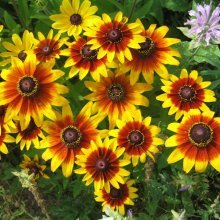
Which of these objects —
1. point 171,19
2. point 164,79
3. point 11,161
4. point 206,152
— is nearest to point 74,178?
point 11,161

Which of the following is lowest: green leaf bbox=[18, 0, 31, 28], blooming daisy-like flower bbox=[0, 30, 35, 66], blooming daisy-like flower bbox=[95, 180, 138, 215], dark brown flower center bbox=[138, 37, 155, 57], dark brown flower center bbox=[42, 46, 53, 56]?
blooming daisy-like flower bbox=[95, 180, 138, 215]

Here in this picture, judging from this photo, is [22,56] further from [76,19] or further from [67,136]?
[67,136]

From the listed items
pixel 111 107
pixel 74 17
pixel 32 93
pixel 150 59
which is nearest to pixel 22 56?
pixel 74 17

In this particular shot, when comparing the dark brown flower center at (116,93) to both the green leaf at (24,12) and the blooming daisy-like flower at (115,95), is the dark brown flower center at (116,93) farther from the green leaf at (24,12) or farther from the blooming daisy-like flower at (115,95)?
the green leaf at (24,12)

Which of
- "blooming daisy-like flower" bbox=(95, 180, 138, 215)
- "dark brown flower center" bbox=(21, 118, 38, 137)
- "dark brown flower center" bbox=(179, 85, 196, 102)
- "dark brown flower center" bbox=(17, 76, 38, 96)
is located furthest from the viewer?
"dark brown flower center" bbox=(21, 118, 38, 137)

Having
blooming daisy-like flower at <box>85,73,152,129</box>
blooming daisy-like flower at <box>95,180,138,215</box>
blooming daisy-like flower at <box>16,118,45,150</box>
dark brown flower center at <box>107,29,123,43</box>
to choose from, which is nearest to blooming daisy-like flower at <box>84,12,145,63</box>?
dark brown flower center at <box>107,29,123,43</box>

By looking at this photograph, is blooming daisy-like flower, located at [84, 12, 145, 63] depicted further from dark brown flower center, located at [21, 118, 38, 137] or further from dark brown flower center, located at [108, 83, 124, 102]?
dark brown flower center, located at [21, 118, 38, 137]

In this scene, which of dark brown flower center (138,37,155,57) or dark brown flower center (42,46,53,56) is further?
dark brown flower center (42,46,53,56)

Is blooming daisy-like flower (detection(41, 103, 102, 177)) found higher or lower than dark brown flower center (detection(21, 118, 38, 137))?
higher
